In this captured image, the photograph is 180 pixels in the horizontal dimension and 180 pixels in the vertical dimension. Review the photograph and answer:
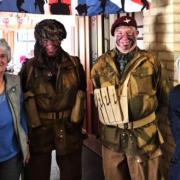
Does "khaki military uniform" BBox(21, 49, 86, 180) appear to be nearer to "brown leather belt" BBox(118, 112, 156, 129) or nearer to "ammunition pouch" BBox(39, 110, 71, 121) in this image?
"ammunition pouch" BBox(39, 110, 71, 121)

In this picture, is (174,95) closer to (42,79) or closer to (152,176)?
(152,176)

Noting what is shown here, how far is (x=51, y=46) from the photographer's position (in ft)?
8.64

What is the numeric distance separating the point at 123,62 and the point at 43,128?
0.77 metres

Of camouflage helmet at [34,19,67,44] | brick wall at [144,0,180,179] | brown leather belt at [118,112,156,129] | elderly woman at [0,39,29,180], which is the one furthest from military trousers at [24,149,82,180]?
camouflage helmet at [34,19,67,44]

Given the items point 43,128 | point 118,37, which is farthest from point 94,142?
point 118,37

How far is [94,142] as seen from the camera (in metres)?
5.07

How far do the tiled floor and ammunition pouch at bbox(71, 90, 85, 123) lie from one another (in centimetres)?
129

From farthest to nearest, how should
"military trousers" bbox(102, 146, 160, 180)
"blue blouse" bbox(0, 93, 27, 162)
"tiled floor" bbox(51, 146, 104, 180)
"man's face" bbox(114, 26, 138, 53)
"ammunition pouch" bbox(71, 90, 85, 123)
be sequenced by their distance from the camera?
"tiled floor" bbox(51, 146, 104, 180)
"ammunition pouch" bbox(71, 90, 85, 123)
"military trousers" bbox(102, 146, 160, 180)
"man's face" bbox(114, 26, 138, 53)
"blue blouse" bbox(0, 93, 27, 162)

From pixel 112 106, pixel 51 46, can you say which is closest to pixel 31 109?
pixel 51 46

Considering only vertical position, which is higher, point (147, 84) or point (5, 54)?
point (5, 54)

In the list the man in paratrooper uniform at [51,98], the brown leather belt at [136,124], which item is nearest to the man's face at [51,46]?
the man in paratrooper uniform at [51,98]

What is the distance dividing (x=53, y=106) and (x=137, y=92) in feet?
2.07

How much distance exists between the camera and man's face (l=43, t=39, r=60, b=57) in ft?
8.61

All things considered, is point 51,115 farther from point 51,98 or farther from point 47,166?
point 47,166
